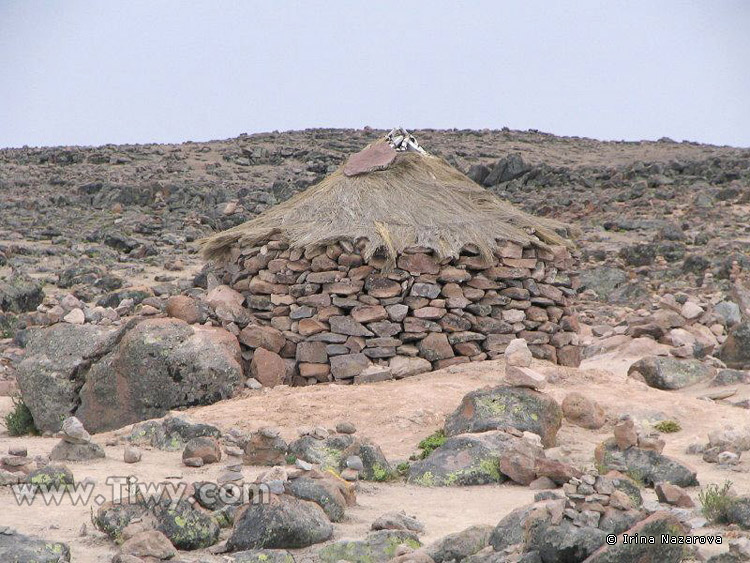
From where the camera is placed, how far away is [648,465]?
18.0ft

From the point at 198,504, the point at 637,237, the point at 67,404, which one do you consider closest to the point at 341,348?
the point at 67,404

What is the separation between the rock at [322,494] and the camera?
4.55 m

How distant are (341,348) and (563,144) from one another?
33.4m

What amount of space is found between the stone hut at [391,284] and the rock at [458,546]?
4446 millimetres

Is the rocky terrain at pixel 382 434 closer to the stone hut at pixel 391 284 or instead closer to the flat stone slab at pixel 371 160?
the stone hut at pixel 391 284

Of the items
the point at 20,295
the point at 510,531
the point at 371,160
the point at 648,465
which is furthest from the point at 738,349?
the point at 20,295

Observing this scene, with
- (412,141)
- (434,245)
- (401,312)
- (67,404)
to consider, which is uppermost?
(412,141)

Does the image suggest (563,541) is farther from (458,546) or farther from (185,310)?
(185,310)

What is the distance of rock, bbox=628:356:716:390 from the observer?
30.3 feet

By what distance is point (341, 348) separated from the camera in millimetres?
8586

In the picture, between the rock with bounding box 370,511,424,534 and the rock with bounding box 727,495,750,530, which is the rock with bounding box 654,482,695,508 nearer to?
the rock with bounding box 727,495,750,530

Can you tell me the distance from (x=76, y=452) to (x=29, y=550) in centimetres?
213

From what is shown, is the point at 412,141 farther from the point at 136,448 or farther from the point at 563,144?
the point at 563,144

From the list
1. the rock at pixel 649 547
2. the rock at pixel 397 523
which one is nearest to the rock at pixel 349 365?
the rock at pixel 397 523
